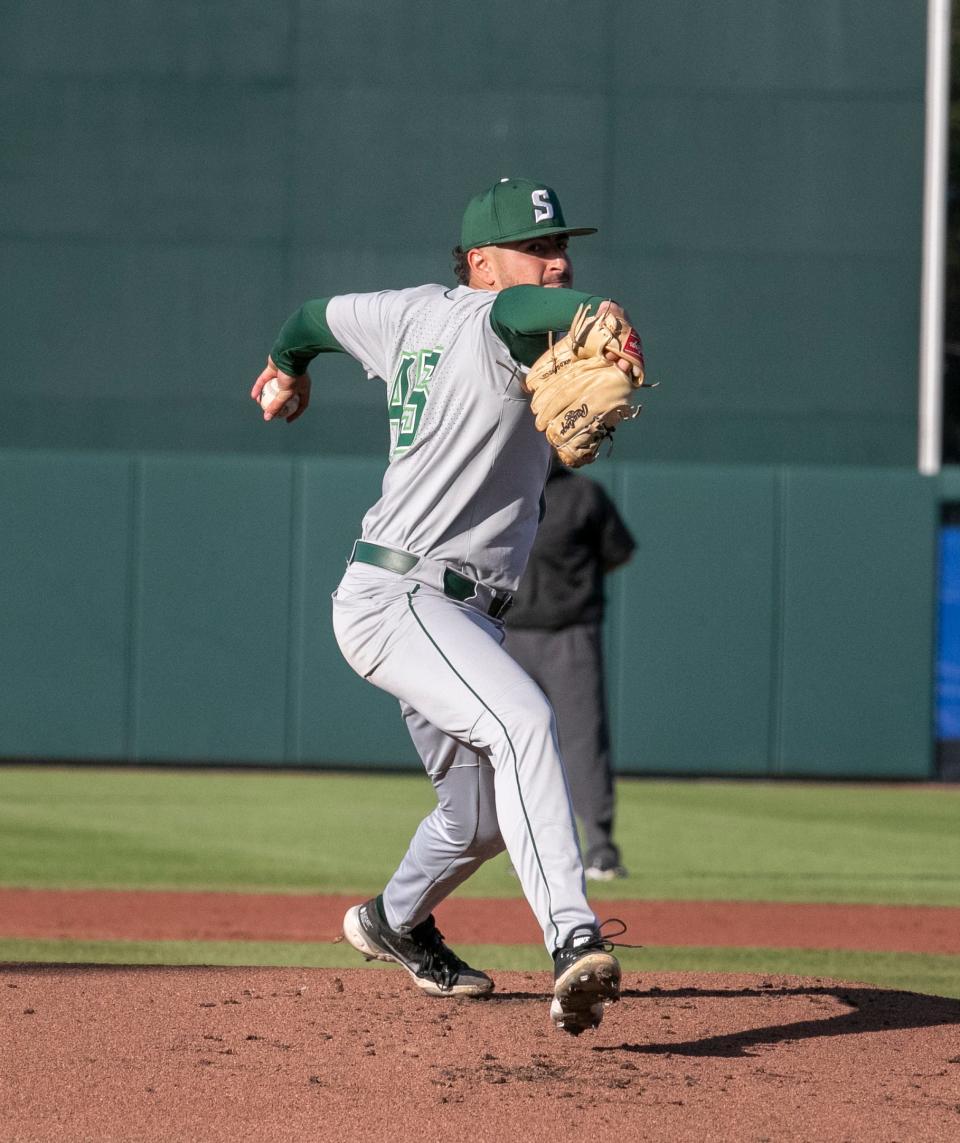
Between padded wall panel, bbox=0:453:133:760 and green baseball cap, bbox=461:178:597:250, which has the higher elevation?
green baseball cap, bbox=461:178:597:250

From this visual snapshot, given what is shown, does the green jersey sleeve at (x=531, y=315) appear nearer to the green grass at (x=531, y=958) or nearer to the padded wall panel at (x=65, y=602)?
the green grass at (x=531, y=958)

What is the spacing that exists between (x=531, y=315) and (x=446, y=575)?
66 cm

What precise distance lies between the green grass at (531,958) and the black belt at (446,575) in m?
1.88

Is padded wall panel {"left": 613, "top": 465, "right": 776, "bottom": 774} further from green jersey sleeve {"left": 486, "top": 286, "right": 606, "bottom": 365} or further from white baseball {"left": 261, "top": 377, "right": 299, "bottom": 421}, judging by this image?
green jersey sleeve {"left": 486, "top": 286, "right": 606, "bottom": 365}

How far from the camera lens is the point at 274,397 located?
14.4 feet

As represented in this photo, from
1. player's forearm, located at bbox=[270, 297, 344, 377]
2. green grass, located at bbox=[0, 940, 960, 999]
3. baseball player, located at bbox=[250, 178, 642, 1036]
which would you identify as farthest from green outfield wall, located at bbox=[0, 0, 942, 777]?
baseball player, located at bbox=[250, 178, 642, 1036]

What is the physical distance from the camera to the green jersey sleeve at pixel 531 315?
3.42 metres

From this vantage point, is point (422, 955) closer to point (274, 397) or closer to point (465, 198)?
point (274, 397)

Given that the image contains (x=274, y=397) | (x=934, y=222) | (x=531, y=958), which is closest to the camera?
(x=274, y=397)

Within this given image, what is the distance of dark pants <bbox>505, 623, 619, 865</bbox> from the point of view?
7453 millimetres

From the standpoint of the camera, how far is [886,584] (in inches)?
498

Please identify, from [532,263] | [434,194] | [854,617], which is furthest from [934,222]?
[532,263]

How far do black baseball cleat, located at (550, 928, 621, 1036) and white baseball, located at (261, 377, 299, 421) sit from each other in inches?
63.0

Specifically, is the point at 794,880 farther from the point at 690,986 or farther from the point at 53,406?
the point at 53,406
